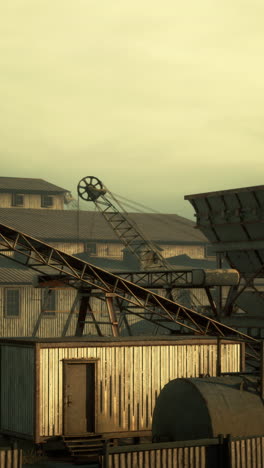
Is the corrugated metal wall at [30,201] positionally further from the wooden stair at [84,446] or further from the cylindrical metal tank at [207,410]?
the cylindrical metal tank at [207,410]

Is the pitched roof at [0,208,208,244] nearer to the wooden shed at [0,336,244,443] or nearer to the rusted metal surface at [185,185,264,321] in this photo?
the rusted metal surface at [185,185,264,321]

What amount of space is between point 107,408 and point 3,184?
78981mm

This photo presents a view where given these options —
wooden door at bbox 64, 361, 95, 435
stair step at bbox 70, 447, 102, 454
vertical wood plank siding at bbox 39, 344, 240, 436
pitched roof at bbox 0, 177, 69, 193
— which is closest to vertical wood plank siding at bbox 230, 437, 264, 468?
stair step at bbox 70, 447, 102, 454

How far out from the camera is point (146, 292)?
3494 cm

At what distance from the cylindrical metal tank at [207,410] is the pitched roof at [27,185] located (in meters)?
82.0

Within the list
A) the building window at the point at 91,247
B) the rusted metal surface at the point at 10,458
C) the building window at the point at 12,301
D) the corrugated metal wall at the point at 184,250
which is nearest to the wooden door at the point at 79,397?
the rusted metal surface at the point at 10,458

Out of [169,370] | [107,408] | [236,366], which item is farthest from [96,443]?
[236,366]

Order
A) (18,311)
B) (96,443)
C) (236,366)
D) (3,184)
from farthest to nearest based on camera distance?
Result: (3,184) → (18,311) → (236,366) → (96,443)

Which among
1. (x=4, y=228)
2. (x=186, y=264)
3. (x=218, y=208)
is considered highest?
(x=186, y=264)

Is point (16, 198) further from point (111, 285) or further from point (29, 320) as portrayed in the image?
point (111, 285)

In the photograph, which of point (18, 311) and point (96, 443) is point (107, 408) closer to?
point (96, 443)

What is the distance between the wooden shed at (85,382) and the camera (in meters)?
25.7

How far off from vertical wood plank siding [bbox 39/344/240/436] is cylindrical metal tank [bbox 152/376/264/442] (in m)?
4.65

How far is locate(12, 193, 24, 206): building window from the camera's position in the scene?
4058 inches
